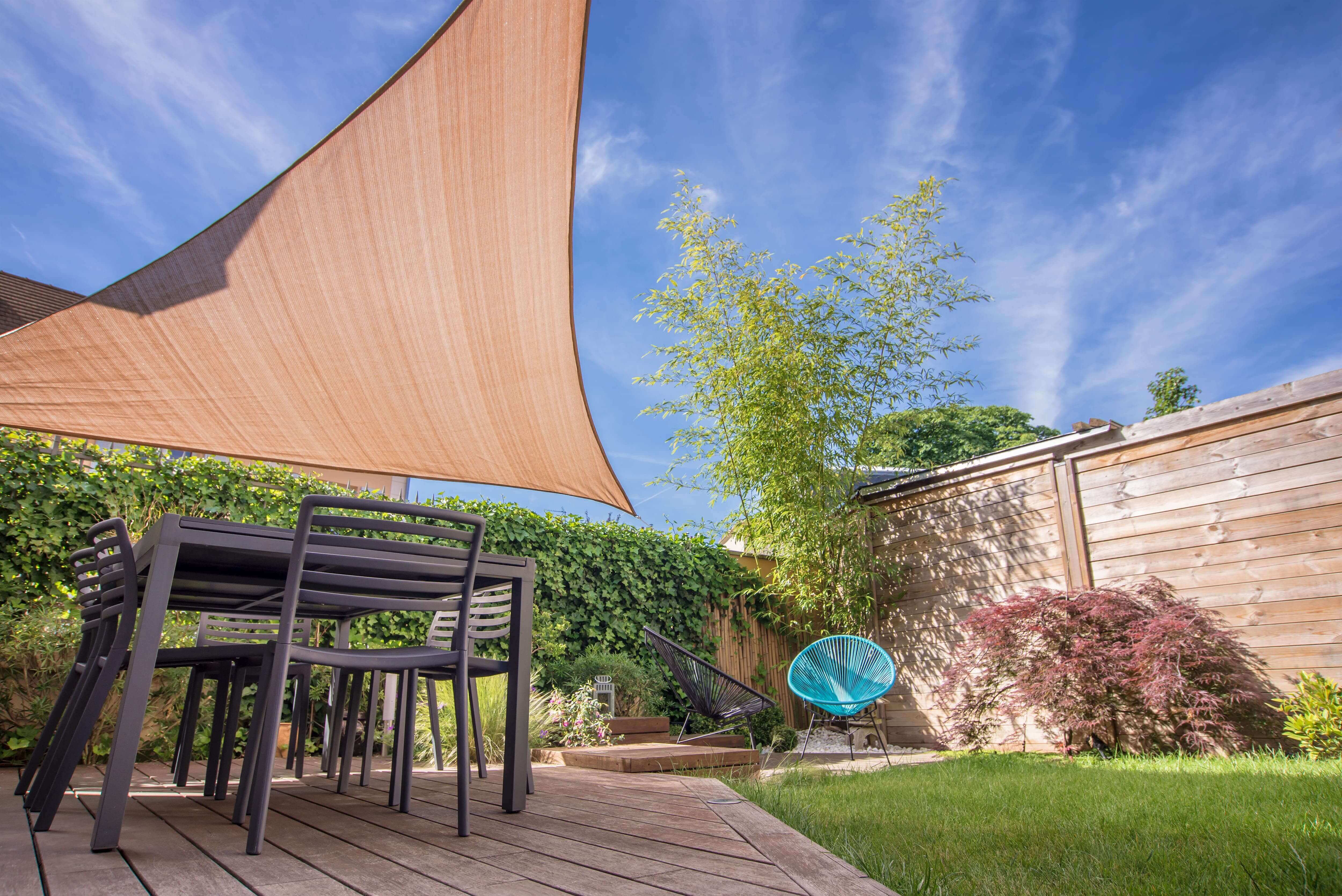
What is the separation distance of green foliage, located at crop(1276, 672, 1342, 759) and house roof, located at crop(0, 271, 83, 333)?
9999 millimetres

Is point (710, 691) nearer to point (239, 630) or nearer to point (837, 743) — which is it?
point (837, 743)

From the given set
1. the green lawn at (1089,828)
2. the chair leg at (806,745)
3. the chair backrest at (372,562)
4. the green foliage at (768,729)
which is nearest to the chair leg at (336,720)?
the chair backrest at (372,562)

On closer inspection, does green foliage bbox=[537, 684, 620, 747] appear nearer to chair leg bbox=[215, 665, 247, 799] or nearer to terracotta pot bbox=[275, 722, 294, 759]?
terracotta pot bbox=[275, 722, 294, 759]

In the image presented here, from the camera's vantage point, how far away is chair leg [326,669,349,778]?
9.71ft

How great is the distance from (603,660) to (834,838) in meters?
3.71

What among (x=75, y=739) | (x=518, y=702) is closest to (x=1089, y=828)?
(x=518, y=702)

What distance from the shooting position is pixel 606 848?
153 centimetres

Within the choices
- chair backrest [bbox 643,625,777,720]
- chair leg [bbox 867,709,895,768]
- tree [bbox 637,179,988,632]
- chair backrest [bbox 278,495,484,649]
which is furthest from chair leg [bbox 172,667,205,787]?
tree [bbox 637,179,988,632]

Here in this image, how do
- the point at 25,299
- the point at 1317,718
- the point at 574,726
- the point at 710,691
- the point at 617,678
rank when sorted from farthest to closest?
the point at 25,299
the point at 617,678
the point at 710,691
the point at 574,726
the point at 1317,718

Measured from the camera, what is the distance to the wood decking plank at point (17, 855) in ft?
3.71

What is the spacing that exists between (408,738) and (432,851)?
0.52 meters

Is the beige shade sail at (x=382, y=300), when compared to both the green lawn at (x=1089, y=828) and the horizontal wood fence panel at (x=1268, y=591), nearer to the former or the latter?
the green lawn at (x=1089, y=828)

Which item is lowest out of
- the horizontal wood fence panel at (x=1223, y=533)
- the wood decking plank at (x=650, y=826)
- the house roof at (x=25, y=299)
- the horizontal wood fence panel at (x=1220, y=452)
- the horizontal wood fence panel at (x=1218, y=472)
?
the wood decking plank at (x=650, y=826)

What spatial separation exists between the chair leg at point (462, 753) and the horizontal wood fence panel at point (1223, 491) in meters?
4.69
